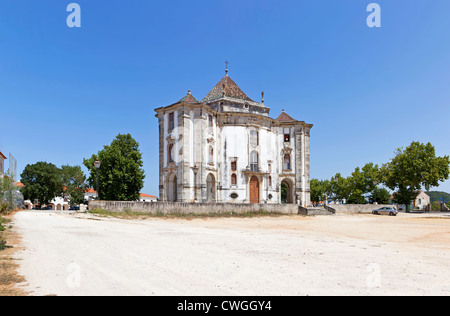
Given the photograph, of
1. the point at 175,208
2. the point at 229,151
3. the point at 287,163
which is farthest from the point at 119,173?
the point at 287,163

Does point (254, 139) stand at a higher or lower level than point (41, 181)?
higher

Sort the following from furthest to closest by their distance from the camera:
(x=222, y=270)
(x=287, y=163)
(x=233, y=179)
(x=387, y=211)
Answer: (x=287, y=163), (x=387, y=211), (x=233, y=179), (x=222, y=270)

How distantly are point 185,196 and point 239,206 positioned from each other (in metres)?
7.49

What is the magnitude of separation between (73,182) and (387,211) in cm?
7118

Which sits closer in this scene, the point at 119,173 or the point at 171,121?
the point at 171,121

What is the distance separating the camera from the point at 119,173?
5362 centimetres

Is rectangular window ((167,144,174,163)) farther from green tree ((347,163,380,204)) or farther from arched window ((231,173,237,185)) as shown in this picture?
green tree ((347,163,380,204))

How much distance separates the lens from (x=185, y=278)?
7.64 metres

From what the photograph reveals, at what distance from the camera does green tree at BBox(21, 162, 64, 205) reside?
79.2 meters

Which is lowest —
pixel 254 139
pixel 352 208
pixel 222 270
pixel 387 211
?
pixel 387 211

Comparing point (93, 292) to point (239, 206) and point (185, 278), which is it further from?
point (239, 206)

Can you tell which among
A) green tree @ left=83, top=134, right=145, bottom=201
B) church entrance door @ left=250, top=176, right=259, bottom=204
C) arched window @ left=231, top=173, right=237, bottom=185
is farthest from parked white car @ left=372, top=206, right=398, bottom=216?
green tree @ left=83, top=134, right=145, bottom=201

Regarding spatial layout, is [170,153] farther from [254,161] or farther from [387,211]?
[387,211]
